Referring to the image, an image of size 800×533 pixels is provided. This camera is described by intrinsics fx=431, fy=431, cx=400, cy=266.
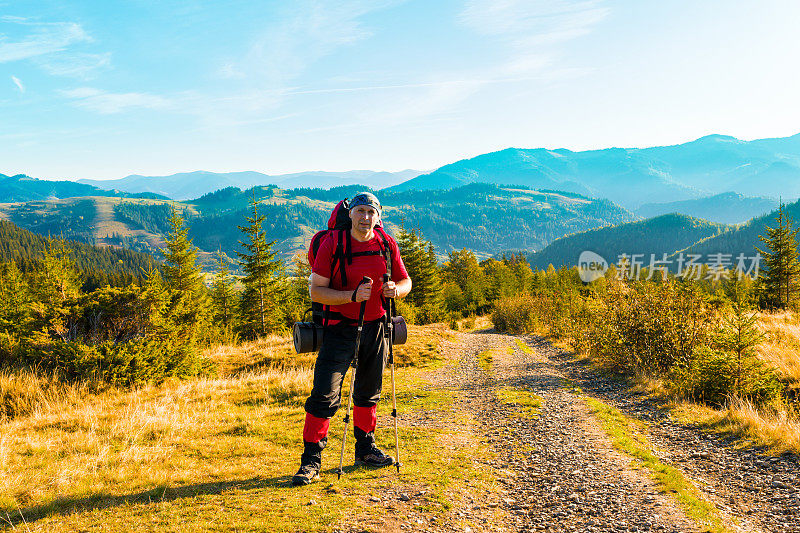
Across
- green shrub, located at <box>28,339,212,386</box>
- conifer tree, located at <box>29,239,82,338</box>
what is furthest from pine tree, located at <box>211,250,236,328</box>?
green shrub, located at <box>28,339,212,386</box>

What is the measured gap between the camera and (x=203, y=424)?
7.98 metres

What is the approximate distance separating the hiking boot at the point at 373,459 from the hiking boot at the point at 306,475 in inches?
28.1

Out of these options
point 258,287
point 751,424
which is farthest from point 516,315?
point 751,424

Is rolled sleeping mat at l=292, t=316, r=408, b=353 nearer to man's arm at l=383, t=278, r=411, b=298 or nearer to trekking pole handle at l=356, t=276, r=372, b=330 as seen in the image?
trekking pole handle at l=356, t=276, r=372, b=330

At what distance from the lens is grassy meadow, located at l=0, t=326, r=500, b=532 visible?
4.44 m

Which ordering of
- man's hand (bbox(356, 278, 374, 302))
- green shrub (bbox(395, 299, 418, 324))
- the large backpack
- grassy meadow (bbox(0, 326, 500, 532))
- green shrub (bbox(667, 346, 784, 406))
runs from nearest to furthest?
grassy meadow (bbox(0, 326, 500, 532))
man's hand (bbox(356, 278, 374, 302))
the large backpack
green shrub (bbox(667, 346, 784, 406))
green shrub (bbox(395, 299, 418, 324))

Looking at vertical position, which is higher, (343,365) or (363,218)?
(363,218)

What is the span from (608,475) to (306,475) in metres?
3.90

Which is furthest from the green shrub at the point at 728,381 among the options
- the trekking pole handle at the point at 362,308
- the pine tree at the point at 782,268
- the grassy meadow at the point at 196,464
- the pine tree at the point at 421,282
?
the pine tree at the point at 421,282

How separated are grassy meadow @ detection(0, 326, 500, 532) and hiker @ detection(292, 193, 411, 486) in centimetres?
73

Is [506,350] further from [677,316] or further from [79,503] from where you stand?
[79,503]

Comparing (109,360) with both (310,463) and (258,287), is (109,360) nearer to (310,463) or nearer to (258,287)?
(310,463)

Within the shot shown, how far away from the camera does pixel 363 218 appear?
17.5ft

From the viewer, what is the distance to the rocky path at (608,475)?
4.58m
